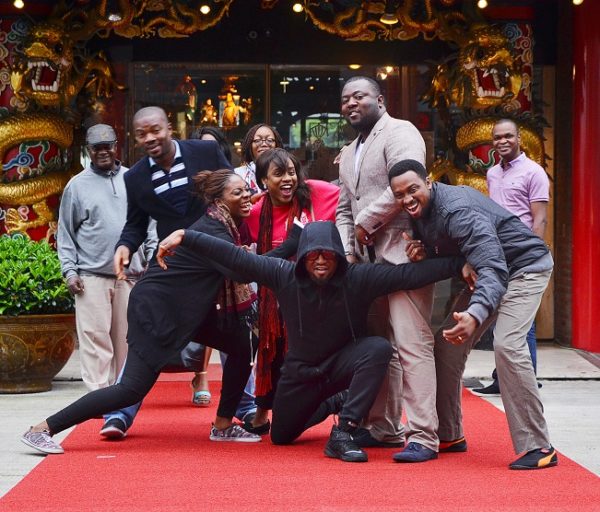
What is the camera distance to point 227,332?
7.60 metres

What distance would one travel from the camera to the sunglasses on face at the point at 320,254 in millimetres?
6988

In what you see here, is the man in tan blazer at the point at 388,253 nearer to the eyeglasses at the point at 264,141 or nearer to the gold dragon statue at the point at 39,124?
the eyeglasses at the point at 264,141

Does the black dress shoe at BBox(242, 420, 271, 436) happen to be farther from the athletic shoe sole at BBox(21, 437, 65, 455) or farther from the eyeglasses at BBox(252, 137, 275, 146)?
the eyeglasses at BBox(252, 137, 275, 146)

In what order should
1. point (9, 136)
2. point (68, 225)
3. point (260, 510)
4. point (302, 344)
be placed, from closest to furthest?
point (260, 510)
point (302, 344)
point (68, 225)
point (9, 136)

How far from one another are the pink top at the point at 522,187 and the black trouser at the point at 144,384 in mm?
2601

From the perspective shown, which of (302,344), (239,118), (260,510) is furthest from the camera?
(239,118)

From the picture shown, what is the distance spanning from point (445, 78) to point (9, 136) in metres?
4.10

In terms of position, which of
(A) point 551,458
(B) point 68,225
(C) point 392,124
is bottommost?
(A) point 551,458

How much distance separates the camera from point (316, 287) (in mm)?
7133

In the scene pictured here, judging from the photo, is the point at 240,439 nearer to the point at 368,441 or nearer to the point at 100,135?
the point at 368,441

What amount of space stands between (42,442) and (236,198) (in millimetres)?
1736

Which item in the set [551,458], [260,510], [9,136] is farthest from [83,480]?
[9,136]

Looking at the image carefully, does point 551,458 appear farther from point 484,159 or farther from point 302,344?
point 484,159

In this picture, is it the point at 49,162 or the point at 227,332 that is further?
the point at 49,162
